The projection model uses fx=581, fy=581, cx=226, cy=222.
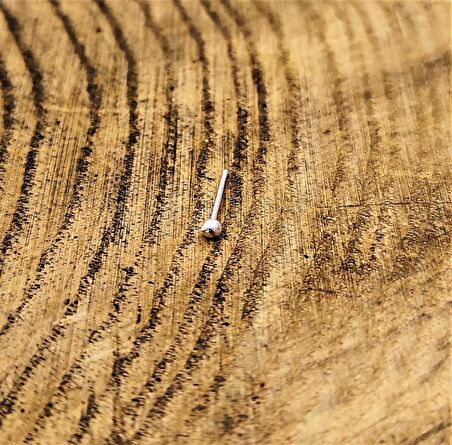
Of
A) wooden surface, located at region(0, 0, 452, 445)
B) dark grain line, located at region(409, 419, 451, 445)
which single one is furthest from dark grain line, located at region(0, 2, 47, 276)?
dark grain line, located at region(409, 419, 451, 445)

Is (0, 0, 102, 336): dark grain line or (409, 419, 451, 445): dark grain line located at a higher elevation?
(0, 0, 102, 336): dark grain line

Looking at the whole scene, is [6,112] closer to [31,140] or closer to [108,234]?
[31,140]

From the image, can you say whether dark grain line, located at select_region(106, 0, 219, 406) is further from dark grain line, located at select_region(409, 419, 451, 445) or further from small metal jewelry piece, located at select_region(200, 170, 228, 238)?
dark grain line, located at select_region(409, 419, 451, 445)

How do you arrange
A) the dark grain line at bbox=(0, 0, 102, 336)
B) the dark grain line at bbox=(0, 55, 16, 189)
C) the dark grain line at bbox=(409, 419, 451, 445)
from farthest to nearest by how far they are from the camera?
the dark grain line at bbox=(0, 55, 16, 189) → the dark grain line at bbox=(0, 0, 102, 336) → the dark grain line at bbox=(409, 419, 451, 445)

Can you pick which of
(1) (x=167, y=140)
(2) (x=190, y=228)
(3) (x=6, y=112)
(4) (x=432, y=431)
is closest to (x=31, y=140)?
(3) (x=6, y=112)

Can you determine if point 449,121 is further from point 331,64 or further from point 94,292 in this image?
point 94,292

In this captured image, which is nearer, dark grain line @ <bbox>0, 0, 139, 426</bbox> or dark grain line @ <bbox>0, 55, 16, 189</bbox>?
dark grain line @ <bbox>0, 0, 139, 426</bbox>

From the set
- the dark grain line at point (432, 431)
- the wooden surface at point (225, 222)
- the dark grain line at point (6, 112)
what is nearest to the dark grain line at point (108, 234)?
the wooden surface at point (225, 222)

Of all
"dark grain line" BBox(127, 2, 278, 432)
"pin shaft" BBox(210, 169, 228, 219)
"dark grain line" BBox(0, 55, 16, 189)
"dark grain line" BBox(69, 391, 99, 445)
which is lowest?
"dark grain line" BBox(69, 391, 99, 445)

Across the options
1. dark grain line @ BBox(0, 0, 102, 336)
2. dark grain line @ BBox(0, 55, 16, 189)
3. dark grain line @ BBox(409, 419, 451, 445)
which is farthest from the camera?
dark grain line @ BBox(0, 55, 16, 189)
